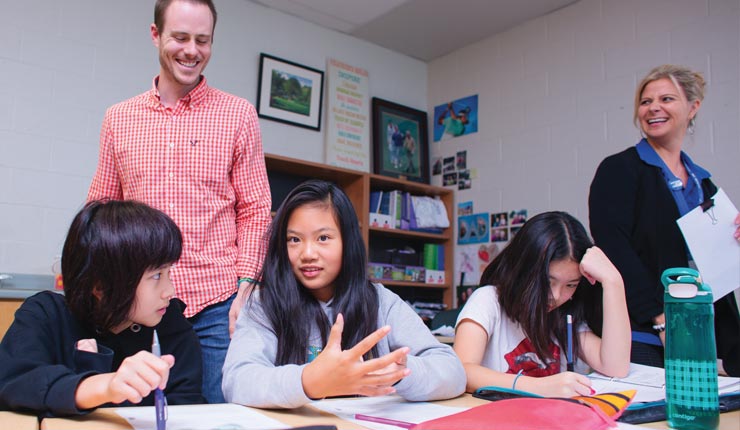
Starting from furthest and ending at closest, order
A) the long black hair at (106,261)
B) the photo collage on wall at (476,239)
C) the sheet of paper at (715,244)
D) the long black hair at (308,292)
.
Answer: the photo collage on wall at (476,239), the sheet of paper at (715,244), the long black hair at (308,292), the long black hair at (106,261)

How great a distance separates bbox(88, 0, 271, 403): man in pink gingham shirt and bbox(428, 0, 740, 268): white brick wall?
2399 millimetres

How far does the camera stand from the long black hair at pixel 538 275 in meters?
1.54

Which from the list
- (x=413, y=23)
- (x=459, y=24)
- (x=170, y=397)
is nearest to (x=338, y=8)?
(x=413, y=23)

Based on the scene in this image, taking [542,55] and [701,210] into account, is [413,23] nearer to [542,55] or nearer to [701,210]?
[542,55]

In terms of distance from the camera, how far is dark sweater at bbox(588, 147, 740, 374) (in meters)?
1.77

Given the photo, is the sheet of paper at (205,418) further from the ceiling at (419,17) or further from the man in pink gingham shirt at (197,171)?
the ceiling at (419,17)

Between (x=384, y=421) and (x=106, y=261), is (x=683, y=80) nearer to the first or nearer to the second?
(x=384, y=421)

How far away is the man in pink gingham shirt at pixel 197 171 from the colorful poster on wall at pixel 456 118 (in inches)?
108

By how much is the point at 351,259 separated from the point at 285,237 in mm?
144

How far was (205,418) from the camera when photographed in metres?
0.85

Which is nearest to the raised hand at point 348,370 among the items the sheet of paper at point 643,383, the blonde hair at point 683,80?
the sheet of paper at point 643,383

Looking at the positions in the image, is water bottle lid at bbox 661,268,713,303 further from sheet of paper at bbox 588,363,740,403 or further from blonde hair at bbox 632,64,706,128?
blonde hair at bbox 632,64,706,128

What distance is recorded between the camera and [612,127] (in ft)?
11.4

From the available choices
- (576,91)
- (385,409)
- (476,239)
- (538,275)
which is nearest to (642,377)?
(538,275)
